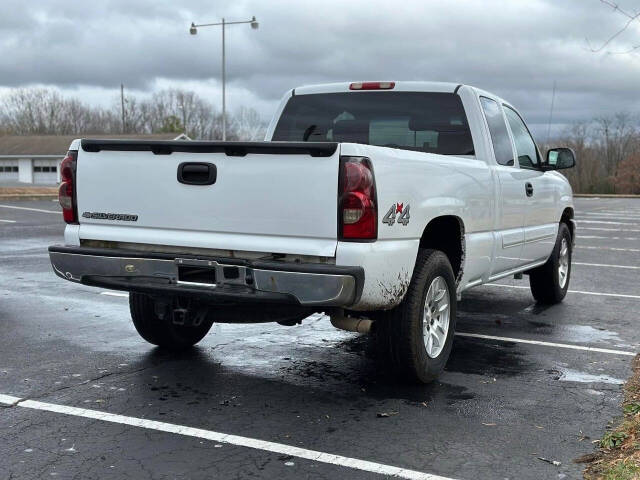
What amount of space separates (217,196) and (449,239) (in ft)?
6.40

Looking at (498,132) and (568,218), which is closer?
(498,132)

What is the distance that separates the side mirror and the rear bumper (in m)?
4.13

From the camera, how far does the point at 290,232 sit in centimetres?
441

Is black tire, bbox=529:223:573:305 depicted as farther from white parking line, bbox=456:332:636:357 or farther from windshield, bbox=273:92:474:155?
→ windshield, bbox=273:92:474:155

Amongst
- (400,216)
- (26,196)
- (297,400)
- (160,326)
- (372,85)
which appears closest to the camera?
(400,216)

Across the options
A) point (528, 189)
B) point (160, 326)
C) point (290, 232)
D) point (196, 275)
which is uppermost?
point (528, 189)

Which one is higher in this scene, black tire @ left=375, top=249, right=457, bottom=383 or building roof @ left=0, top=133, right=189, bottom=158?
building roof @ left=0, top=133, right=189, bottom=158

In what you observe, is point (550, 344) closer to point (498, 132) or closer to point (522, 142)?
point (498, 132)

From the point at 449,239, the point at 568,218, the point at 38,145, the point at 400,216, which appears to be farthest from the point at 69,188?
the point at 38,145

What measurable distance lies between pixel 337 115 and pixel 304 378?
2548 mm

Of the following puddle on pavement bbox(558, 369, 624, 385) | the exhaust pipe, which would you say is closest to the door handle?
puddle on pavement bbox(558, 369, 624, 385)

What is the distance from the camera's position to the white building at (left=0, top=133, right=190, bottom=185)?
5959 centimetres

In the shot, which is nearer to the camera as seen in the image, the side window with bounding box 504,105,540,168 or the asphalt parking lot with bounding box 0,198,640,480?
the asphalt parking lot with bounding box 0,198,640,480

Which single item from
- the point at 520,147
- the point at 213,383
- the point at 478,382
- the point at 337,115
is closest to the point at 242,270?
the point at 213,383
